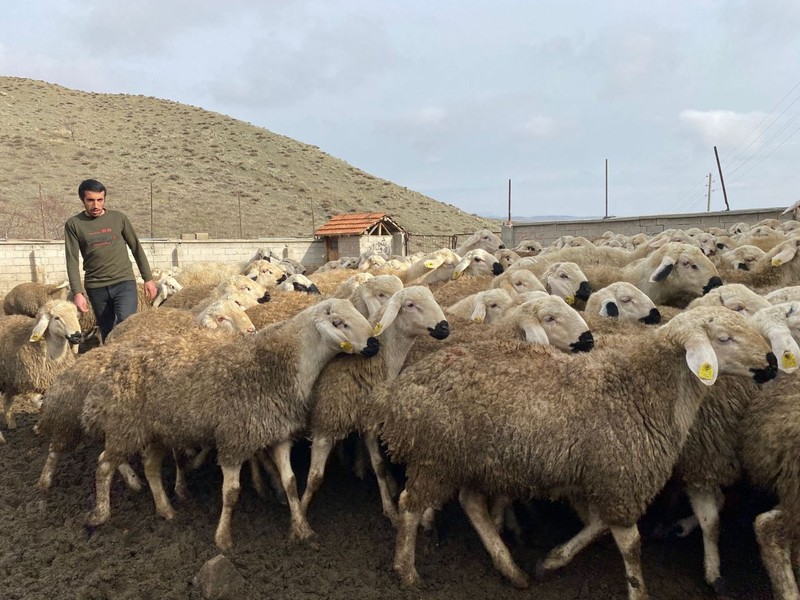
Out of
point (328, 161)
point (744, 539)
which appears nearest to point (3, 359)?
point (744, 539)

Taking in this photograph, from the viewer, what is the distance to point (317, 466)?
4824 mm

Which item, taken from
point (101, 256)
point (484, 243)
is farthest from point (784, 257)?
point (101, 256)

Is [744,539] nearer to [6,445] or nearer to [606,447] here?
[606,447]

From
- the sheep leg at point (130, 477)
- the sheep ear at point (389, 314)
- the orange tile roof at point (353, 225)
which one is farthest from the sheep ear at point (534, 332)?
the orange tile roof at point (353, 225)

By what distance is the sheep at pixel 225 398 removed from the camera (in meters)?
4.69

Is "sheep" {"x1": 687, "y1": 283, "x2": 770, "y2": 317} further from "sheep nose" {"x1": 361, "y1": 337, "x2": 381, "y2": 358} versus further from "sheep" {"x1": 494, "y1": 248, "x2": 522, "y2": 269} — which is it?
"sheep" {"x1": 494, "y1": 248, "x2": 522, "y2": 269}

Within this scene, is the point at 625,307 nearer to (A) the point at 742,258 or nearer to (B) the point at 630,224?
(A) the point at 742,258

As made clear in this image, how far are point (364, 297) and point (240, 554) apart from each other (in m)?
2.76

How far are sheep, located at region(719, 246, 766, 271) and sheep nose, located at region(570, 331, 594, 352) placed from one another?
478 cm

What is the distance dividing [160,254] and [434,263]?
43.4 ft

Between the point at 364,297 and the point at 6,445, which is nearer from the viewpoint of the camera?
the point at 364,297

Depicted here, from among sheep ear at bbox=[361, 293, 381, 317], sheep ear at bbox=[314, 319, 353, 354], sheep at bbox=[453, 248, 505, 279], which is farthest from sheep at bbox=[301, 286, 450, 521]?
sheep at bbox=[453, 248, 505, 279]

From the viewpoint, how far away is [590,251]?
9586 millimetres

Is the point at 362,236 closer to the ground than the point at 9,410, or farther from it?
farther from it
